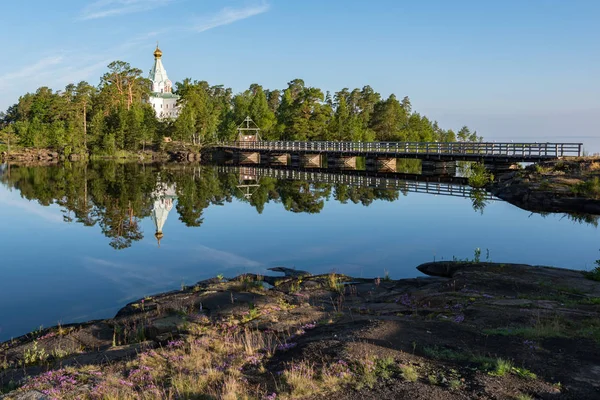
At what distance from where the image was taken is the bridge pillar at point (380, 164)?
6862 cm

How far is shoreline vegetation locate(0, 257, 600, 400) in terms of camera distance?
7.44 metres

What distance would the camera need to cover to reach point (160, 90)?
144000mm

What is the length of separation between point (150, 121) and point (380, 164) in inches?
2067

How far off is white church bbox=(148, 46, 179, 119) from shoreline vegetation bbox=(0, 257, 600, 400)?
134898mm

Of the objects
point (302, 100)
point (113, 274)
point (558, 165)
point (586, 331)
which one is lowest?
point (113, 274)

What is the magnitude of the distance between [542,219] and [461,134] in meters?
112

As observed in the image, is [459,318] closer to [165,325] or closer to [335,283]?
[335,283]

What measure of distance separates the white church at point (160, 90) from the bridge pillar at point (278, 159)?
191 ft

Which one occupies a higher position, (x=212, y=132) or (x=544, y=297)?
(x=212, y=132)

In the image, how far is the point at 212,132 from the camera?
10838 cm

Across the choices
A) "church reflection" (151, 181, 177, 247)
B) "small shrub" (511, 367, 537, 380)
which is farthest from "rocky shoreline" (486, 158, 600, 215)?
"small shrub" (511, 367, 537, 380)

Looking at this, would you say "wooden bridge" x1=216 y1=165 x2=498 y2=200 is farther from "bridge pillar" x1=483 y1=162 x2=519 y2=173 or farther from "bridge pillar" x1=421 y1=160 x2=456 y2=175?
"bridge pillar" x1=421 y1=160 x2=456 y2=175

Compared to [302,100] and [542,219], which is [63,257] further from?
[302,100]

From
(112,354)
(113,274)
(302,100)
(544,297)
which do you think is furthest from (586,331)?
(302,100)
